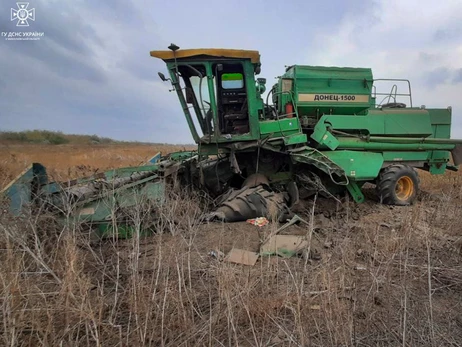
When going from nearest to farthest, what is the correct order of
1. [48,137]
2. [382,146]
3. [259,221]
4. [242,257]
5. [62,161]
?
1. [242,257]
2. [259,221]
3. [382,146]
4. [62,161]
5. [48,137]

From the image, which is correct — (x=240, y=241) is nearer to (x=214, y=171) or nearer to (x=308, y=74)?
(x=214, y=171)

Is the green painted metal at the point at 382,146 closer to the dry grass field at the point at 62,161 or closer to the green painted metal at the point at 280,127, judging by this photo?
the green painted metal at the point at 280,127

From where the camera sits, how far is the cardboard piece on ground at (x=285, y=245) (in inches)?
131

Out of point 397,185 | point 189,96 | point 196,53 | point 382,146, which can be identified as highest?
point 196,53

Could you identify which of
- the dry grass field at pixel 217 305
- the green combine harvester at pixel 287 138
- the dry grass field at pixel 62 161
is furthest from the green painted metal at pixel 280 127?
the dry grass field at pixel 217 305

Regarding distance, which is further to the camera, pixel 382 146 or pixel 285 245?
pixel 382 146

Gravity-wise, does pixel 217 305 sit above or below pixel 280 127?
below

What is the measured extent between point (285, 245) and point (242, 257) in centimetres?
66

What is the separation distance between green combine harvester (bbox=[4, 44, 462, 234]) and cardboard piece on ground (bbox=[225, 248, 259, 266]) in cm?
133

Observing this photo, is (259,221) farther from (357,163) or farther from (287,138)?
(357,163)

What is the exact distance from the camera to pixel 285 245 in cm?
352

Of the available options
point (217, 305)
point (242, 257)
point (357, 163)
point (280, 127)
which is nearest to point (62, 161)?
point (280, 127)

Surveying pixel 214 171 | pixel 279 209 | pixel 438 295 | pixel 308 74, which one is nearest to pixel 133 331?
pixel 438 295

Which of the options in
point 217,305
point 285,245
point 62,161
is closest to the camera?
point 217,305
